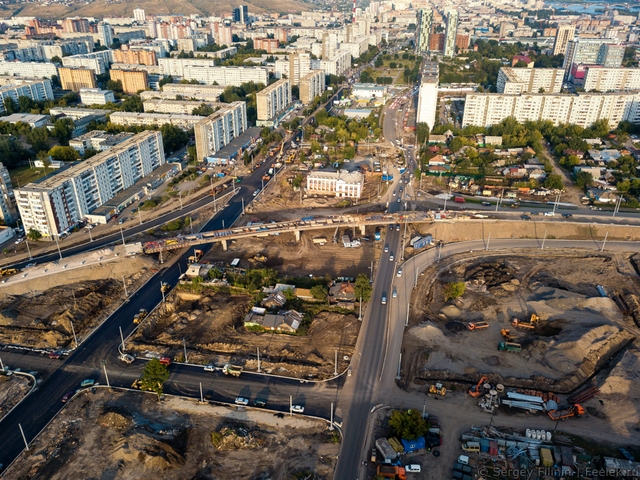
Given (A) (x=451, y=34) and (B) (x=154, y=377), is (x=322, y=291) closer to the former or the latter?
(B) (x=154, y=377)

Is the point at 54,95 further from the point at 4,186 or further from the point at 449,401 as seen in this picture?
the point at 449,401

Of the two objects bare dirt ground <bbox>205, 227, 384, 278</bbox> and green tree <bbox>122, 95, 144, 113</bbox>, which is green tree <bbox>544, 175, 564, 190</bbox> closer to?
bare dirt ground <bbox>205, 227, 384, 278</bbox>

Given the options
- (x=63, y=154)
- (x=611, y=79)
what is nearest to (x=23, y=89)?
(x=63, y=154)

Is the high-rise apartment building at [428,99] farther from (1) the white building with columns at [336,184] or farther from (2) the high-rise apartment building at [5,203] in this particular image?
(2) the high-rise apartment building at [5,203]

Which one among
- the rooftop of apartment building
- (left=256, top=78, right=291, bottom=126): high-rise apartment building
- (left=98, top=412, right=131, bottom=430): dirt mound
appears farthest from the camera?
(left=256, top=78, right=291, bottom=126): high-rise apartment building

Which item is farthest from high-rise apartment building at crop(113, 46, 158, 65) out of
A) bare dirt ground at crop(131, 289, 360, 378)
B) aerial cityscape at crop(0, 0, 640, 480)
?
bare dirt ground at crop(131, 289, 360, 378)

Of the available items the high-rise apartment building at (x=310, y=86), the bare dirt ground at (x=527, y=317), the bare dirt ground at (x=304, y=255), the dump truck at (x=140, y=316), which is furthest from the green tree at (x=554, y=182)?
the high-rise apartment building at (x=310, y=86)
